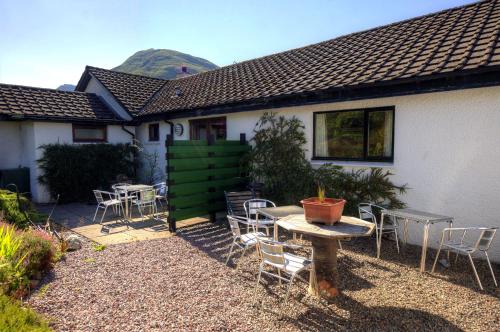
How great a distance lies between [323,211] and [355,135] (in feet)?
12.3

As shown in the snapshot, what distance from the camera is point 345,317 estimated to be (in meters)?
3.68

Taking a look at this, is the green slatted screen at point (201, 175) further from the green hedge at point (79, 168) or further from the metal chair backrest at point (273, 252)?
the green hedge at point (79, 168)

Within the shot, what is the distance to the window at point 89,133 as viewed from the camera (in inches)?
484

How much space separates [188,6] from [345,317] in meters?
10.0

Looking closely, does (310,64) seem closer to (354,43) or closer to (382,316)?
(354,43)

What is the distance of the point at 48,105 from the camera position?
1194 cm

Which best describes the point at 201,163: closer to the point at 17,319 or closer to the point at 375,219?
the point at 375,219

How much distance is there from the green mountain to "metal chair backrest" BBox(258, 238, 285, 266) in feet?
247

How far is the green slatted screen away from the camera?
7.48 meters

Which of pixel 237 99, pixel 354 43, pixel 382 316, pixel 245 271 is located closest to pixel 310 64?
pixel 354 43

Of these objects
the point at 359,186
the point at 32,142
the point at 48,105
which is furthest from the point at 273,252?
the point at 48,105

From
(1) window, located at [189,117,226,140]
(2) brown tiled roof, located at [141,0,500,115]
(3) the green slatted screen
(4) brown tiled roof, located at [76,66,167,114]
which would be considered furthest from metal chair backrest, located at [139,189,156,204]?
(4) brown tiled roof, located at [76,66,167,114]

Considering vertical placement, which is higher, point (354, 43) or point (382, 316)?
point (354, 43)

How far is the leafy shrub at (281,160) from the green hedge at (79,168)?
6.41 metres
